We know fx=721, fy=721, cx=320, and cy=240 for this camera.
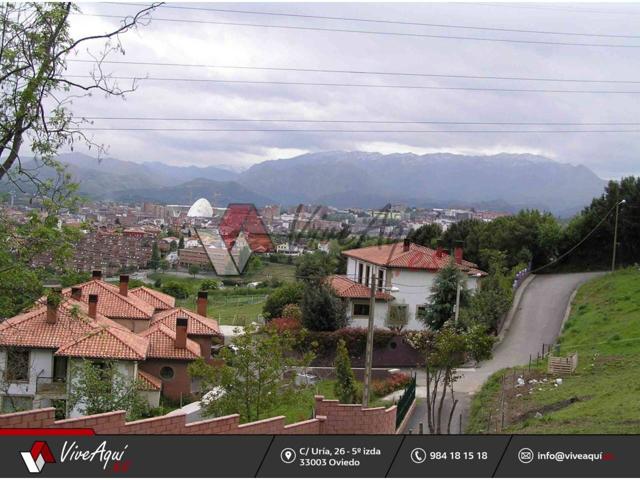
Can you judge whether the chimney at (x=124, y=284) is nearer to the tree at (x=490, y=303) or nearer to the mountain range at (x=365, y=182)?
the mountain range at (x=365, y=182)

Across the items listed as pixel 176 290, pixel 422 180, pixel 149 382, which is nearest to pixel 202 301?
pixel 149 382

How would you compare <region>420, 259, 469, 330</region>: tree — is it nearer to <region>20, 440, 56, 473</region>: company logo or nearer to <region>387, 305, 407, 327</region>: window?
<region>387, 305, 407, 327</region>: window

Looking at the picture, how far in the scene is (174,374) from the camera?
2125 centimetres

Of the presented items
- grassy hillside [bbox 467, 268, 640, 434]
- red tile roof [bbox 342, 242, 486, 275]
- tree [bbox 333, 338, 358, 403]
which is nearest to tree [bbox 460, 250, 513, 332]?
red tile roof [bbox 342, 242, 486, 275]

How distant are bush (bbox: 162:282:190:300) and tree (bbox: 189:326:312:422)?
1907 centimetres

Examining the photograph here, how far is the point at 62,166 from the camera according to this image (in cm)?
963

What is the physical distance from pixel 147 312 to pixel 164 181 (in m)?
11.6

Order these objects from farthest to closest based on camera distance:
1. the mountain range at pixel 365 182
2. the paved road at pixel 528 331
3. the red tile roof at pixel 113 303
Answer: the mountain range at pixel 365 182 → the red tile roof at pixel 113 303 → the paved road at pixel 528 331

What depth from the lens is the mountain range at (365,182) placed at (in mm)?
28047

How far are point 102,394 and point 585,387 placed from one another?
36.0 ft

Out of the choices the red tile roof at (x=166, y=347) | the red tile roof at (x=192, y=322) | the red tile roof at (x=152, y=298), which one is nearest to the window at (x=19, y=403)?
the red tile roof at (x=166, y=347)

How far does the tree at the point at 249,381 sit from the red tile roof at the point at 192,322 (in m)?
10.5

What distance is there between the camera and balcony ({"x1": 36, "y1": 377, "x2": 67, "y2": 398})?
1850 centimetres

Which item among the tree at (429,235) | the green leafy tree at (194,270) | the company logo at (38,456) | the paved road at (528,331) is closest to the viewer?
the company logo at (38,456)
